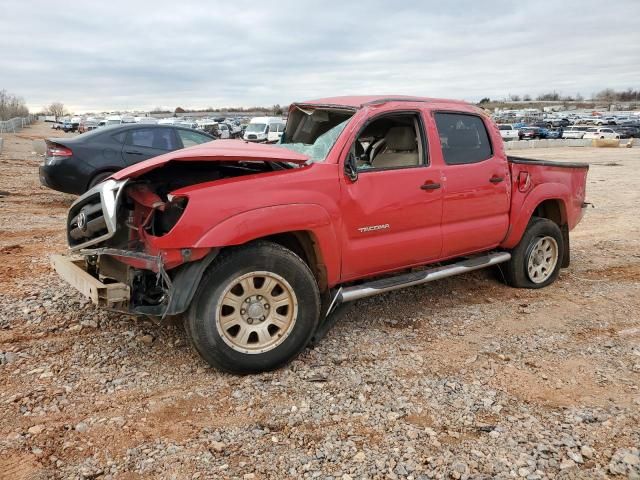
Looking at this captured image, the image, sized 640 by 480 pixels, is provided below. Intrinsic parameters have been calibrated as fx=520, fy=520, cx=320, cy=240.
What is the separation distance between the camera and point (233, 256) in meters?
3.51

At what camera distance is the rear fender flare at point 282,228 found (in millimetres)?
3396

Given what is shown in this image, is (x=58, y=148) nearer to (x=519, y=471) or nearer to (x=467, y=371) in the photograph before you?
(x=467, y=371)

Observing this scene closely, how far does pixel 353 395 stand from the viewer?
11.4 feet

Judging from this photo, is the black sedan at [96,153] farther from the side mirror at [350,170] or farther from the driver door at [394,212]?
the side mirror at [350,170]

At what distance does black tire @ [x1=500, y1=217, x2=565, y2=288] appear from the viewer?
545 centimetres

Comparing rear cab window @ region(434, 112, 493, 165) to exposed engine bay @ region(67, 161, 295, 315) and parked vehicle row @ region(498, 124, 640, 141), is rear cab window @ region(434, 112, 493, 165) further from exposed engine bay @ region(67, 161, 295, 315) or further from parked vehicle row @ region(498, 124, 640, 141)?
parked vehicle row @ region(498, 124, 640, 141)

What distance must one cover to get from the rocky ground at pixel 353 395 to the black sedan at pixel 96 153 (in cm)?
385

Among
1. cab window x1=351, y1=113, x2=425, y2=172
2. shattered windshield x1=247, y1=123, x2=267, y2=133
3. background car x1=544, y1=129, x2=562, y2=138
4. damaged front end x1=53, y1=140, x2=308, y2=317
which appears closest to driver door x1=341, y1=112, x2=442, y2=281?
cab window x1=351, y1=113, x2=425, y2=172

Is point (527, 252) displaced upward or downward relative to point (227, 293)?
downward

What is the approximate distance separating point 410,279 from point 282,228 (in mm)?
1353

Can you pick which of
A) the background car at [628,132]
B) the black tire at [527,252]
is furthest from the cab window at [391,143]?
the background car at [628,132]

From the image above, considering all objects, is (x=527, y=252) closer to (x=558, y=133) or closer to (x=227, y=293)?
(x=227, y=293)

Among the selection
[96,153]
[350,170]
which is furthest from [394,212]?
[96,153]

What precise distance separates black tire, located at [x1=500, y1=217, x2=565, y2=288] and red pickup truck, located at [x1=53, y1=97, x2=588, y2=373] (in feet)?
0.72
